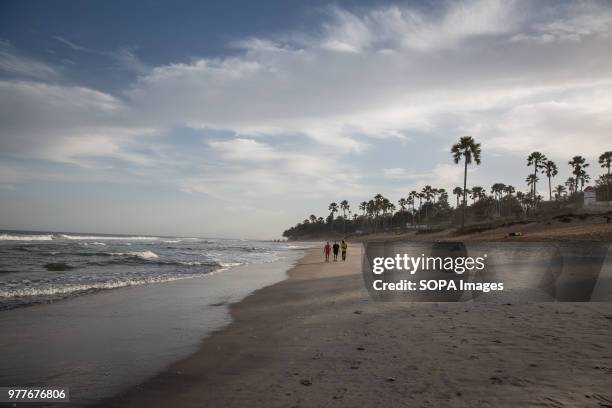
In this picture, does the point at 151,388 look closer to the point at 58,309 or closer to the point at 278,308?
the point at 278,308

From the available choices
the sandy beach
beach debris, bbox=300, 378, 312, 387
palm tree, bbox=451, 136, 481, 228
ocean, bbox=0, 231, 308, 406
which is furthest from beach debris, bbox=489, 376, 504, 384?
palm tree, bbox=451, 136, 481, 228

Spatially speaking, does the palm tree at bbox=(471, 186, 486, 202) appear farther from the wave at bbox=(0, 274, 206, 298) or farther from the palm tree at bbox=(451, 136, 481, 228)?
the wave at bbox=(0, 274, 206, 298)

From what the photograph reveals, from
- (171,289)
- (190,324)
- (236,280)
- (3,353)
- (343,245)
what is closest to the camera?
(3,353)

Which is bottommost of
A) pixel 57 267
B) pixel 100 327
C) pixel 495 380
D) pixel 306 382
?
pixel 57 267

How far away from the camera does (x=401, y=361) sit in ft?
18.6

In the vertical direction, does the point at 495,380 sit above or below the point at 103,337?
above

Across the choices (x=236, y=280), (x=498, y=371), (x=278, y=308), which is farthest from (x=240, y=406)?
(x=236, y=280)

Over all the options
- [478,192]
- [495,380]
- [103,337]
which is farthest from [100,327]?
[478,192]

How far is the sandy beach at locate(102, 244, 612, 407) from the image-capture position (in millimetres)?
4480

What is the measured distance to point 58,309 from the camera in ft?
34.2

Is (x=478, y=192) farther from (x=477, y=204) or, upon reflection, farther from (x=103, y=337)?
(x=103, y=337)

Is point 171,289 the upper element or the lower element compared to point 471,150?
lower

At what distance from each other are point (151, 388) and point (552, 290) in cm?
1244

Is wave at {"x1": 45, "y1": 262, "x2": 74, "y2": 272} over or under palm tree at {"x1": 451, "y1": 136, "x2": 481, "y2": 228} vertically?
under
